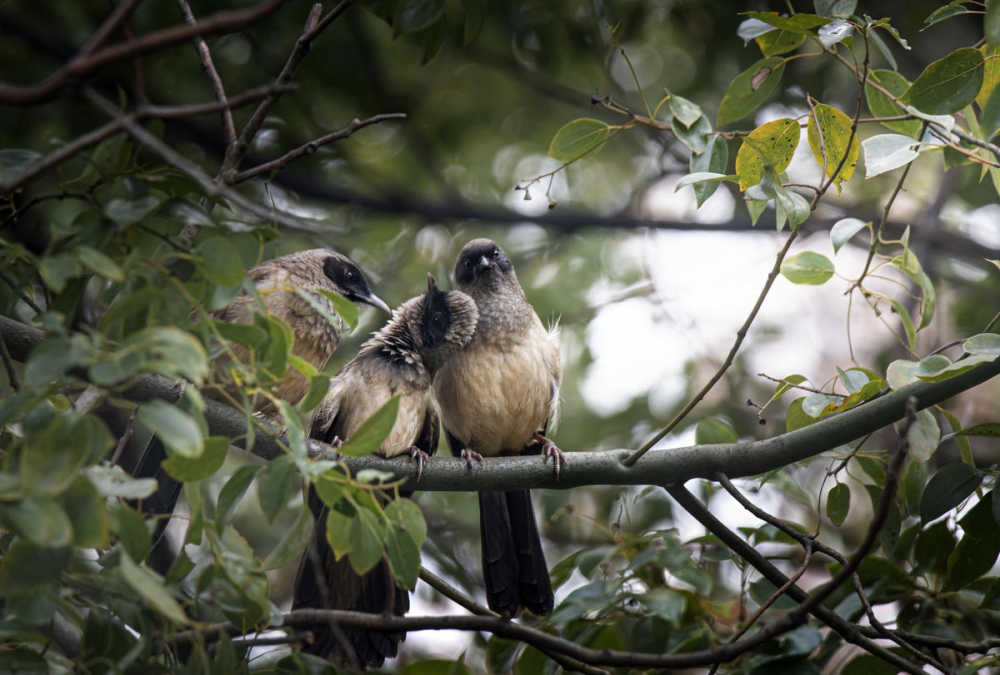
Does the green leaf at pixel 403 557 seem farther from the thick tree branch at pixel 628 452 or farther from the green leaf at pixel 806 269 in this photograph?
the green leaf at pixel 806 269

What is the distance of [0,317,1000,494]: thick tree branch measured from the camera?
7.85ft

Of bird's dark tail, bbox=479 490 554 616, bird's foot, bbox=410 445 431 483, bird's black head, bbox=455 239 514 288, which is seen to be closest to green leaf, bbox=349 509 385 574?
bird's foot, bbox=410 445 431 483

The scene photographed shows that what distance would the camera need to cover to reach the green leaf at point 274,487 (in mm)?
1762

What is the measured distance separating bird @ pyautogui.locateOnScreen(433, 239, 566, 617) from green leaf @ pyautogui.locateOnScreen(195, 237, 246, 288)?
2024mm

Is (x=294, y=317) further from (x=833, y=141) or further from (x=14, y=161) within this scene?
(x=833, y=141)

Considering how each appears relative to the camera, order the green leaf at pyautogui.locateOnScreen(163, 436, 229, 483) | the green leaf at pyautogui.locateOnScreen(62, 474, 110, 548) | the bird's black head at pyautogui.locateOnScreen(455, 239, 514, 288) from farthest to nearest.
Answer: the bird's black head at pyautogui.locateOnScreen(455, 239, 514, 288) < the green leaf at pyautogui.locateOnScreen(163, 436, 229, 483) < the green leaf at pyautogui.locateOnScreen(62, 474, 110, 548)

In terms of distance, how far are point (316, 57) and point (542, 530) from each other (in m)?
3.22

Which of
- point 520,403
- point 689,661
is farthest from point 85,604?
point 520,403

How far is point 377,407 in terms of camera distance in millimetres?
3531

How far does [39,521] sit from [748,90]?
2140 mm

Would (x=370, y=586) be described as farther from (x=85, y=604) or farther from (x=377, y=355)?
(x=85, y=604)

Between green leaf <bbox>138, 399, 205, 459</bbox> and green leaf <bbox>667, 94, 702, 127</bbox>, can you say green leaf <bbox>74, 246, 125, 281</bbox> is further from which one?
green leaf <bbox>667, 94, 702, 127</bbox>

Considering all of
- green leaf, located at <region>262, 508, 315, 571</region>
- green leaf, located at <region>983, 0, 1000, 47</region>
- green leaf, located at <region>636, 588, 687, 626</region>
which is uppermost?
green leaf, located at <region>983, 0, 1000, 47</region>

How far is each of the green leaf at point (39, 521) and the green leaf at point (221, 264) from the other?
542mm
